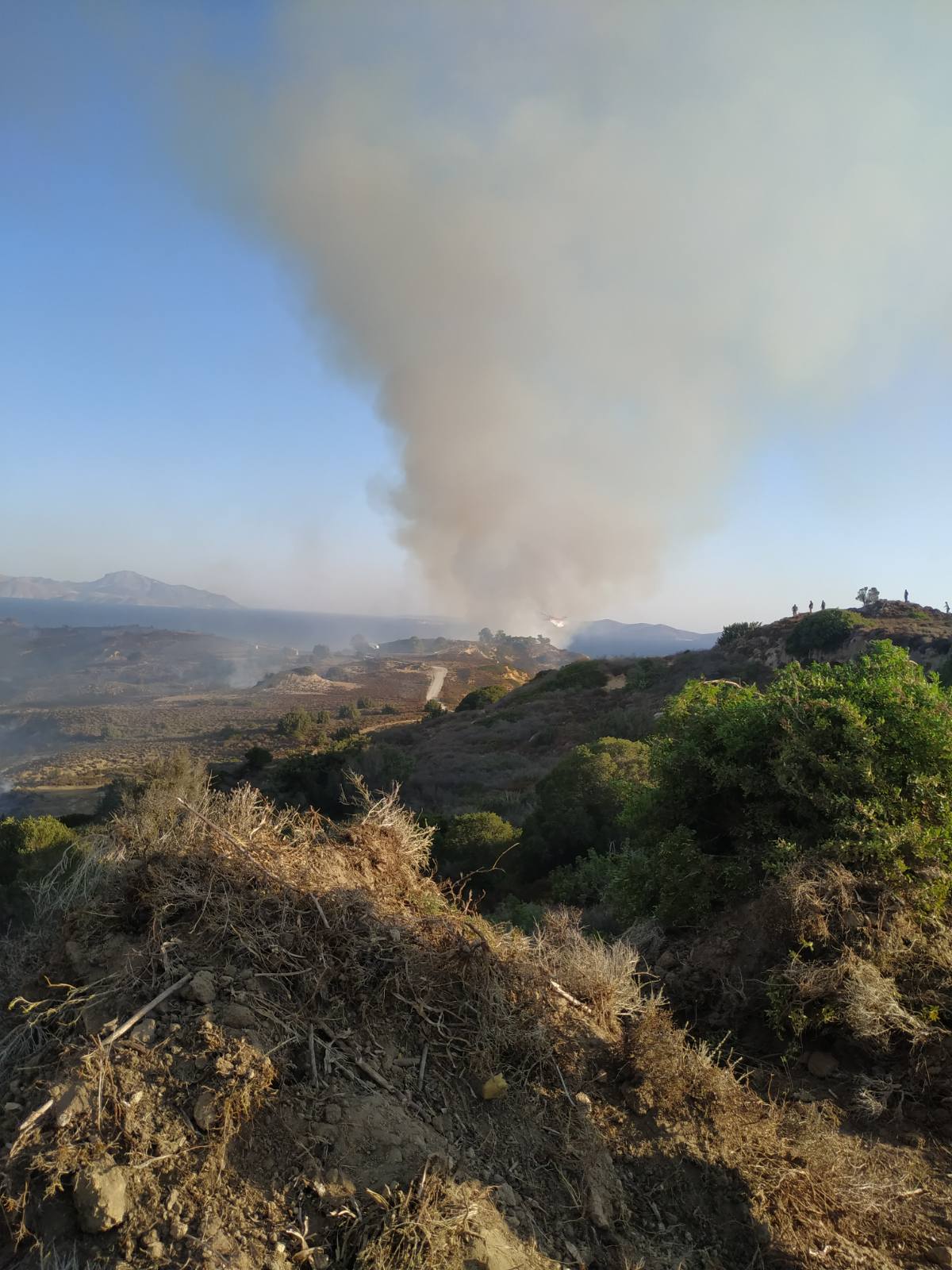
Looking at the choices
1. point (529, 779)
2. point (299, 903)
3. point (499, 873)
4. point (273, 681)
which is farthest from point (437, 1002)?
point (273, 681)

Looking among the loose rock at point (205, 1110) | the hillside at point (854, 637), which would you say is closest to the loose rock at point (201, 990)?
the loose rock at point (205, 1110)

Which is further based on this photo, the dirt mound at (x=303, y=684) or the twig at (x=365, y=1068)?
the dirt mound at (x=303, y=684)

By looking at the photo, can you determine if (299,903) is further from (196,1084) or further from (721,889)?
(721,889)

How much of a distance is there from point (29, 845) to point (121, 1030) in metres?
15.2

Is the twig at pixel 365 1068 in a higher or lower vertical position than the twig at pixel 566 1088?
higher

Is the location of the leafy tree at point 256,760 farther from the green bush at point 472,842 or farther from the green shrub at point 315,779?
the green bush at point 472,842

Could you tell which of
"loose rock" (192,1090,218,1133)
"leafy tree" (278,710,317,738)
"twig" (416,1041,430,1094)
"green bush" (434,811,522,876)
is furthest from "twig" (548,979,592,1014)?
"leafy tree" (278,710,317,738)

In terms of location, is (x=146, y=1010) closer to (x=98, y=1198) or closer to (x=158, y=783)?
(x=98, y=1198)

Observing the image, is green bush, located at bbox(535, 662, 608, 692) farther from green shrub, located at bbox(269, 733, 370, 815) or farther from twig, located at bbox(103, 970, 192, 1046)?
twig, located at bbox(103, 970, 192, 1046)

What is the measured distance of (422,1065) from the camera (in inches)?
145

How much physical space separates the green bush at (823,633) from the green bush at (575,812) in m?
22.8

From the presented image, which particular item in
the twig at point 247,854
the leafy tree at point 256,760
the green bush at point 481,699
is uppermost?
the twig at point 247,854

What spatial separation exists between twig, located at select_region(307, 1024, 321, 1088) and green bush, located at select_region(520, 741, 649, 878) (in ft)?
39.3

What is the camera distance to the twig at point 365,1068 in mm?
3449
